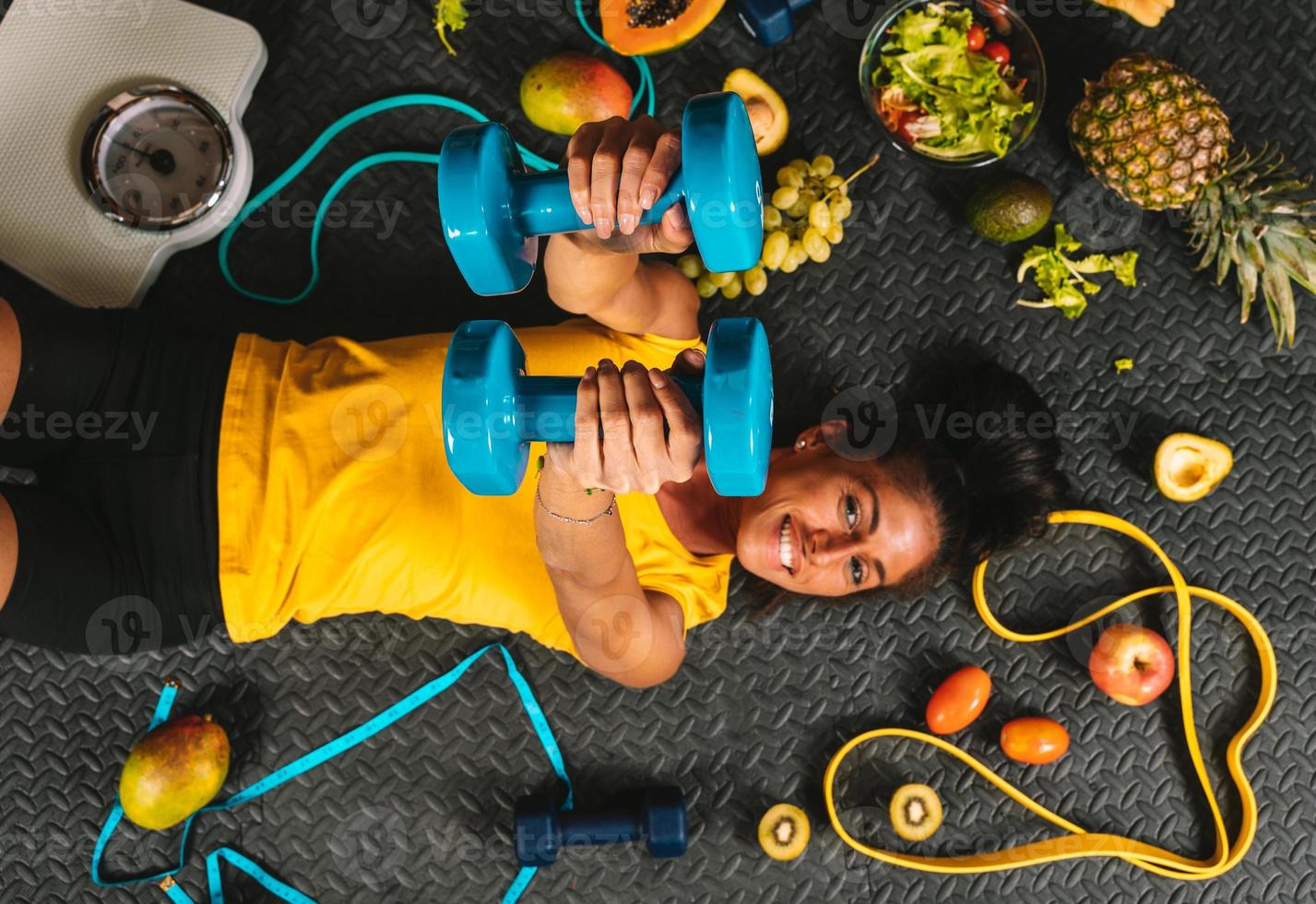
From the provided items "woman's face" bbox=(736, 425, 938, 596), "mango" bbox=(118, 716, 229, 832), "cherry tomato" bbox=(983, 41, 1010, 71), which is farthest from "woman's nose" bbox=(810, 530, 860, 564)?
"mango" bbox=(118, 716, 229, 832)

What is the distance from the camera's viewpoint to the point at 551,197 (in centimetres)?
68

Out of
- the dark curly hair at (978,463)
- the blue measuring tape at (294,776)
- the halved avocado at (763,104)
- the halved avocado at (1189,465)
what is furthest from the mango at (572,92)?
the halved avocado at (1189,465)

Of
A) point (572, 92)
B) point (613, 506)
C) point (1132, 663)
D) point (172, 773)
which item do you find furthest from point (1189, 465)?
point (172, 773)

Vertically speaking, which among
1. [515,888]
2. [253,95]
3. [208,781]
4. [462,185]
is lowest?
[515,888]

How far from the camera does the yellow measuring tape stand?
1.17m

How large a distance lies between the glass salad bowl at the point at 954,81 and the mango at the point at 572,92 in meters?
0.32

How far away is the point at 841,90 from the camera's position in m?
1.23

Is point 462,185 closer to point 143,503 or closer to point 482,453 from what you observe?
point 482,453

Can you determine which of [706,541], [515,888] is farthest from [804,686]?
[515,888]

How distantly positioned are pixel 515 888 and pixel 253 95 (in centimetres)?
106

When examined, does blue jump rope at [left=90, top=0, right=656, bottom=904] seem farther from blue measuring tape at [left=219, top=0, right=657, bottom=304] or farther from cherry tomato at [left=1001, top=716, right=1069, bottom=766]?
cherry tomato at [left=1001, top=716, right=1069, bottom=766]

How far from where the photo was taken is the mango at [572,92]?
3.72ft

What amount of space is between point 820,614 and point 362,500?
59 centimetres

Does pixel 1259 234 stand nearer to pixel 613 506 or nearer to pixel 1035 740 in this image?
pixel 1035 740
